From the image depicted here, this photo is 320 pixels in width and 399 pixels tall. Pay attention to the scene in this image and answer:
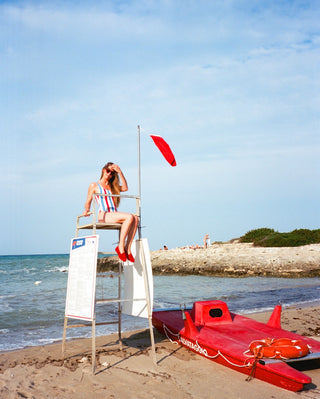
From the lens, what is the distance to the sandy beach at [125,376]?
5684mm

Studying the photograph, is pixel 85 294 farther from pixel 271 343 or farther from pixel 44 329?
pixel 44 329

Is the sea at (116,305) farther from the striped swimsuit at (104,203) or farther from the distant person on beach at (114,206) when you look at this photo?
the striped swimsuit at (104,203)

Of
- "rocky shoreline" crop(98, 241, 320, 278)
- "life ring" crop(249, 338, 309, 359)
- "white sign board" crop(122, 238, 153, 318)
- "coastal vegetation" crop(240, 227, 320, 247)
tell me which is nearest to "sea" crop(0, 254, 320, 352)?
"white sign board" crop(122, 238, 153, 318)

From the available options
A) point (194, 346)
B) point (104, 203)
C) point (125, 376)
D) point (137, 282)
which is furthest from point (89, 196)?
point (194, 346)

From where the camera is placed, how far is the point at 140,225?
7.43 metres

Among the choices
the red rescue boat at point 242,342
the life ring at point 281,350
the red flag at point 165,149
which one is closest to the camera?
the red rescue boat at point 242,342

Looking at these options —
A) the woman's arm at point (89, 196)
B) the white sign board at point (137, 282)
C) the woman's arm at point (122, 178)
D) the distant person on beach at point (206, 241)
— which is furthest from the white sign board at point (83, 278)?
the distant person on beach at point (206, 241)

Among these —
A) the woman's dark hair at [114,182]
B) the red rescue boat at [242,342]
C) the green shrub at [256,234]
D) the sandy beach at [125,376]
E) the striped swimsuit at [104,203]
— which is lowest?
the sandy beach at [125,376]

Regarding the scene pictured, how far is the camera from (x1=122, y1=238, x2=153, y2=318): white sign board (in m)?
7.18

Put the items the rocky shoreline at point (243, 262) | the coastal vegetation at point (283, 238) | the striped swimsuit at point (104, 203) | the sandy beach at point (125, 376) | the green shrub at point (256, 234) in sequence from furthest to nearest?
the green shrub at point (256, 234)
the coastal vegetation at point (283, 238)
the rocky shoreline at point (243, 262)
the striped swimsuit at point (104, 203)
the sandy beach at point (125, 376)

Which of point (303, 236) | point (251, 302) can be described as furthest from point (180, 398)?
point (303, 236)

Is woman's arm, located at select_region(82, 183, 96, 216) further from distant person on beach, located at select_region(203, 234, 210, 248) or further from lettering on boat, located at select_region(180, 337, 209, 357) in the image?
distant person on beach, located at select_region(203, 234, 210, 248)

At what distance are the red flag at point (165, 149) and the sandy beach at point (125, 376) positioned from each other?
12.5 feet

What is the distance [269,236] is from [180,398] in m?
44.7
